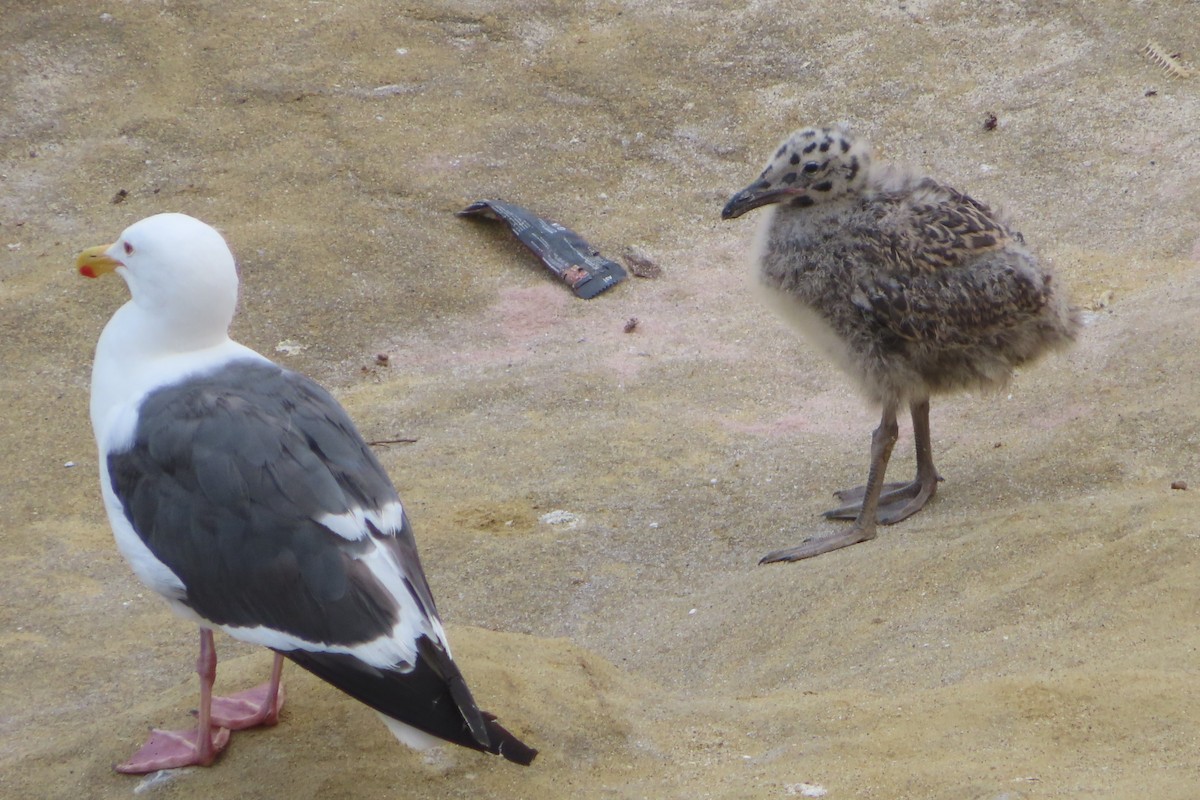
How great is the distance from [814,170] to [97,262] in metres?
2.95

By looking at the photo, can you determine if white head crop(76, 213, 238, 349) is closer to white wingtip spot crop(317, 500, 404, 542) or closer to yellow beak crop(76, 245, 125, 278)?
yellow beak crop(76, 245, 125, 278)

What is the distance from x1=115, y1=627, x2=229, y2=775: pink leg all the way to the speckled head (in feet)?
10.3

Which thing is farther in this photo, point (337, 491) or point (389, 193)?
point (389, 193)

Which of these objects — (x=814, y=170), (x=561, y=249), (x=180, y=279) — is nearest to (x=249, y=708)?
(x=180, y=279)

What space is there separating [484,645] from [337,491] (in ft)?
3.02

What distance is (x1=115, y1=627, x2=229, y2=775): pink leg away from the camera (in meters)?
3.88

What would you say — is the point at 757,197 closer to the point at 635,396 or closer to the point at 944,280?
the point at 944,280

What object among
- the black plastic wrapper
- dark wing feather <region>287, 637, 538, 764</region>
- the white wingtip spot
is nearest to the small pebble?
the black plastic wrapper

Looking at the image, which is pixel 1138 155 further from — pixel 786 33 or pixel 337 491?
pixel 337 491

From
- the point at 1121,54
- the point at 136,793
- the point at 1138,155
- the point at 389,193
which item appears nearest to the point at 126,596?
the point at 136,793

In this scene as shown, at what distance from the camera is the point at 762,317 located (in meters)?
7.95

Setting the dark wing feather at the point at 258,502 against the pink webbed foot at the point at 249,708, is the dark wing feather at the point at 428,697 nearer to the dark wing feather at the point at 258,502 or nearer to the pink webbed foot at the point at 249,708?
the dark wing feather at the point at 258,502

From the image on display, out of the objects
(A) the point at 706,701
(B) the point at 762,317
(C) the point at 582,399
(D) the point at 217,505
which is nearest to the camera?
(D) the point at 217,505

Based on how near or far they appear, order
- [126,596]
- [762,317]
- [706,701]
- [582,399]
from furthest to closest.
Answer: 1. [762,317]
2. [582,399]
3. [126,596]
4. [706,701]
